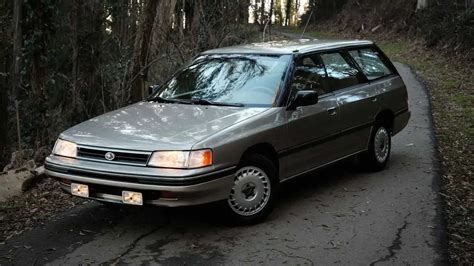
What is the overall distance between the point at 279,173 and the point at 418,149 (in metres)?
3.79

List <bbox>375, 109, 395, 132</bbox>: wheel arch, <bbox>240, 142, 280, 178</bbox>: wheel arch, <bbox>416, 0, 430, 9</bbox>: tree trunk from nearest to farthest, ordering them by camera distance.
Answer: <bbox>240, 142, 280, 178</bbox>: wheel arch < <bbox>375, 109, 395, 132</bbox>: wheel arch < <bbox>416, 0, 430, 9</bbox>: tree trunk

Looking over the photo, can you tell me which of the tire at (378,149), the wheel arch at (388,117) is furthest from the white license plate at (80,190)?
the wheel arch at (388,117)

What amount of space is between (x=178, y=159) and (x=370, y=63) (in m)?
3.87

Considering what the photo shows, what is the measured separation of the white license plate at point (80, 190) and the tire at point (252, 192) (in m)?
1.25

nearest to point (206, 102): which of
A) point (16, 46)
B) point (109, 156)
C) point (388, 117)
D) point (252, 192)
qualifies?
point (252, 192)

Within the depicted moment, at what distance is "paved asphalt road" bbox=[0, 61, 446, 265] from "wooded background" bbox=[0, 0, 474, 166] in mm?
6089

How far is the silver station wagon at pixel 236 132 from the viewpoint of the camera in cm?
479

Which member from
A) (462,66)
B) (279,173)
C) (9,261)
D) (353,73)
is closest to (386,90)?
(353,73)

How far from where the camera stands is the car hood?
4873mm

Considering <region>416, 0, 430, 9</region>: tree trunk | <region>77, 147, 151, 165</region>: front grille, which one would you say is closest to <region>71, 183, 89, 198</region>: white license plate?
<region>77, 147, 151, 165</region>: front grille

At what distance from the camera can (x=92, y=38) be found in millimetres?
15320

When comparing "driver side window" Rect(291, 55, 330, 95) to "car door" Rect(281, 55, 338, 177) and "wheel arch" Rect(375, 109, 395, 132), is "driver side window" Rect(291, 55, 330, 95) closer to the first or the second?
"car door" Rect(281, 55, 338, 177)

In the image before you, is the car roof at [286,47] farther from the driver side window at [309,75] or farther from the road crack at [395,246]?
the road crack at [395,246]

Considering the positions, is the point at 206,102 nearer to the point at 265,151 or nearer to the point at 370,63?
the point at 265,151
